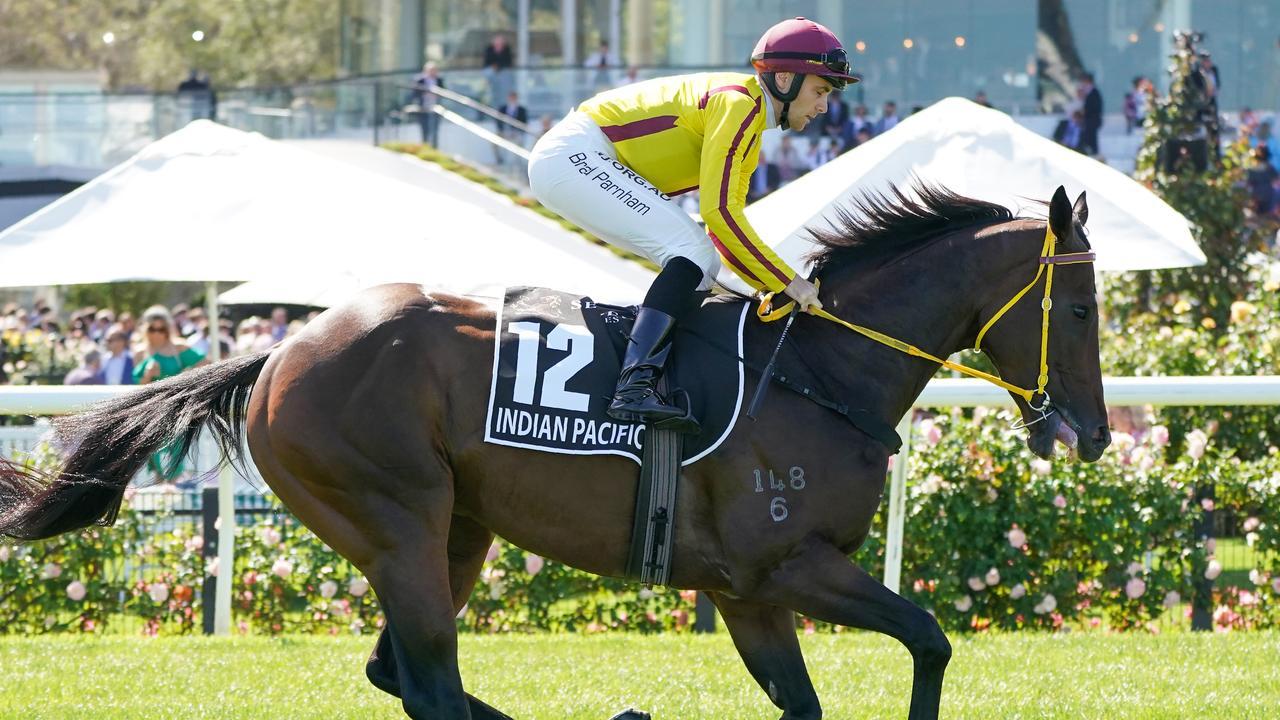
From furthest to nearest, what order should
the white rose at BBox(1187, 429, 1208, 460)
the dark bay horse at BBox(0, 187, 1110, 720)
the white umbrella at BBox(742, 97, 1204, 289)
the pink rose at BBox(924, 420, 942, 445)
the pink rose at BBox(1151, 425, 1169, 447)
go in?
the pink rose at BBox(1151, 425, 1169, 447), the white rose at BBox(1187, 429, 1208, 460), the pink rose at BBox(924, 420, 942, 445), the white umbrella at BBox(742, 97, 1204, 289), the dark bay horse at BBox(0, 187, 1110, 720)

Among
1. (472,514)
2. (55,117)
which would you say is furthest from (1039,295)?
(55,117)

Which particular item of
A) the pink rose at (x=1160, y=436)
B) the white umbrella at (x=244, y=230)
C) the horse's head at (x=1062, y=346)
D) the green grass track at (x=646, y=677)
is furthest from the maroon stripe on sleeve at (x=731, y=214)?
the pink rose at (x=1160, y=436)

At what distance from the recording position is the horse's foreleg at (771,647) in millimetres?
4293

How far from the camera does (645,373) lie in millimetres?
4078

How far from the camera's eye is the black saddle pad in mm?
4148

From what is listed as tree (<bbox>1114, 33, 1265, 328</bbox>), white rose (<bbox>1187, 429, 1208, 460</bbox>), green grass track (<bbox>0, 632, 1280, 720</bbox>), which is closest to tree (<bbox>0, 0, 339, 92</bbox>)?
tree (<bbox>1114, 33, 1265, 328</bbox>)

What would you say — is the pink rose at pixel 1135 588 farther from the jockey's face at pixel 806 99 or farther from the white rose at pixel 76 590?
the white rose at pixel 76 590

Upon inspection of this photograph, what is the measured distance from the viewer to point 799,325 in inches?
173

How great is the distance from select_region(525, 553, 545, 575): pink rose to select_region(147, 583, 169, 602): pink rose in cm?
169

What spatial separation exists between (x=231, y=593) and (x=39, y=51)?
140 ft

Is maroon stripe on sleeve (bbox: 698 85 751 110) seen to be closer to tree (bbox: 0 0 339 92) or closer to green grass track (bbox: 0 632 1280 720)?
green grass track (bbox: 0 632 1280 720)

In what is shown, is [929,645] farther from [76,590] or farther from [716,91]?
[76,590]

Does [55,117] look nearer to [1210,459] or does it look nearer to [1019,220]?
[1210,459]

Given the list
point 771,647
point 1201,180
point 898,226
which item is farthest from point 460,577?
point 1201,180
